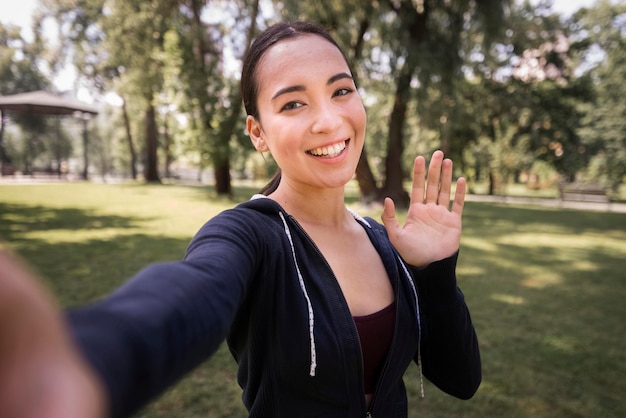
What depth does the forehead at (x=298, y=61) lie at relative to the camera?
1.26 meters

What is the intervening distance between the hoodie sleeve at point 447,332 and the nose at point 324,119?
545 mm

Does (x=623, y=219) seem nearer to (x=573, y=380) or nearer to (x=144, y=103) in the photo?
(x=573, y=380)

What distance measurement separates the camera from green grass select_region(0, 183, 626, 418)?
3.07 m

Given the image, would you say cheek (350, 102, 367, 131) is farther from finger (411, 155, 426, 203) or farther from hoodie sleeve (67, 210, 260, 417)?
hoodie sleeve (67, 210, 260, 417)

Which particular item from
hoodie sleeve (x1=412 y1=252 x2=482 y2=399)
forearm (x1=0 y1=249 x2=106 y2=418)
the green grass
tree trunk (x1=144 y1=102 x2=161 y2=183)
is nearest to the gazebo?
tree trunk (x1=144 y1=102 x2=161 y2=183)

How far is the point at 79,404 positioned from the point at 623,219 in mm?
16621

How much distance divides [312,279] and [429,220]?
1.75 ft

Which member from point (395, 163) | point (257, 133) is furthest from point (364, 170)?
point (257, 133)

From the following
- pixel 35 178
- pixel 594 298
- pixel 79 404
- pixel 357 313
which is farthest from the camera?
pixel 35 178

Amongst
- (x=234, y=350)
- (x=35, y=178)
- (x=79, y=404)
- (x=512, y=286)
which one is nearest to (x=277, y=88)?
(x=234, y=350)

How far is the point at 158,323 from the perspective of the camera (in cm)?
56

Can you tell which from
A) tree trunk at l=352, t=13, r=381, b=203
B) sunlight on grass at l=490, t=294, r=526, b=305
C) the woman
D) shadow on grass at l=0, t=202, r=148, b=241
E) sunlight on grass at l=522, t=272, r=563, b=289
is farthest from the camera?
tree trunk at l=352, t=13, r=381, b=203

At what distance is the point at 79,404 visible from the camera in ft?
1.29

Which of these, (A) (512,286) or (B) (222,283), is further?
(A) (512,286)
